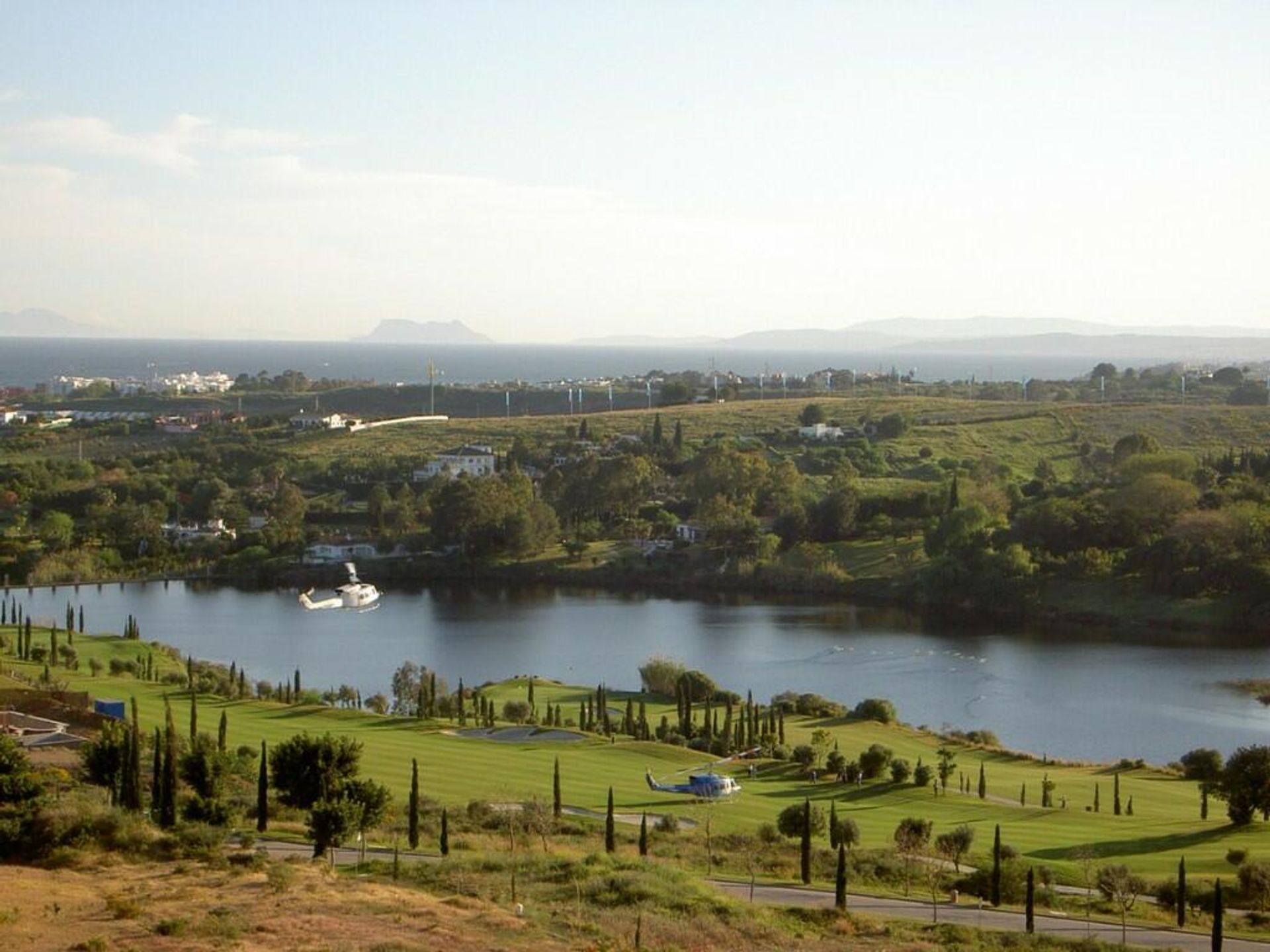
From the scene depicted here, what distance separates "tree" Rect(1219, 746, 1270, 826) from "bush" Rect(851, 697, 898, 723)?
13894 mm

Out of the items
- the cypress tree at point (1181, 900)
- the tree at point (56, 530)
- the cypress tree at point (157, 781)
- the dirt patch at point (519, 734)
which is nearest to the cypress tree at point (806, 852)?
the cypress tree at point (1181, 900)

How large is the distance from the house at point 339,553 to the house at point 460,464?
38.9ft

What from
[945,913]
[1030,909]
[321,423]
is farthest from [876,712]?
[321,423]

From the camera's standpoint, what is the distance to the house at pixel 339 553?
257 ft

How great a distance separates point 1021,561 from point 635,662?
2200 cm

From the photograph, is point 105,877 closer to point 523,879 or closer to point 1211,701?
point 523,879

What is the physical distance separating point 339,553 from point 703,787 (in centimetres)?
5061

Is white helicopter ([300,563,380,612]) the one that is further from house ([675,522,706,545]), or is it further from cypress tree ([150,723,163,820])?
cypress tree ([150,723,163,820])

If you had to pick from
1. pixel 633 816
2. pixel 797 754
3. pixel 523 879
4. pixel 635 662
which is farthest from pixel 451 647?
pixel 523 879

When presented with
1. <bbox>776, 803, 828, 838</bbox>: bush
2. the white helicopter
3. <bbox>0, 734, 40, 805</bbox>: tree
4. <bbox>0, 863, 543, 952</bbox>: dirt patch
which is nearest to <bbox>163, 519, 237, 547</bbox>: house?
the white helicopter

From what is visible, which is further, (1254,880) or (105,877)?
(1254,880)

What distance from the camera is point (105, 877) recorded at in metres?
21.6

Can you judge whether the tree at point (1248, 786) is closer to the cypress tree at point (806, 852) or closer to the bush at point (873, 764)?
the bush at point (873, 764)

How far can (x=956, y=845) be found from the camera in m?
25.4
